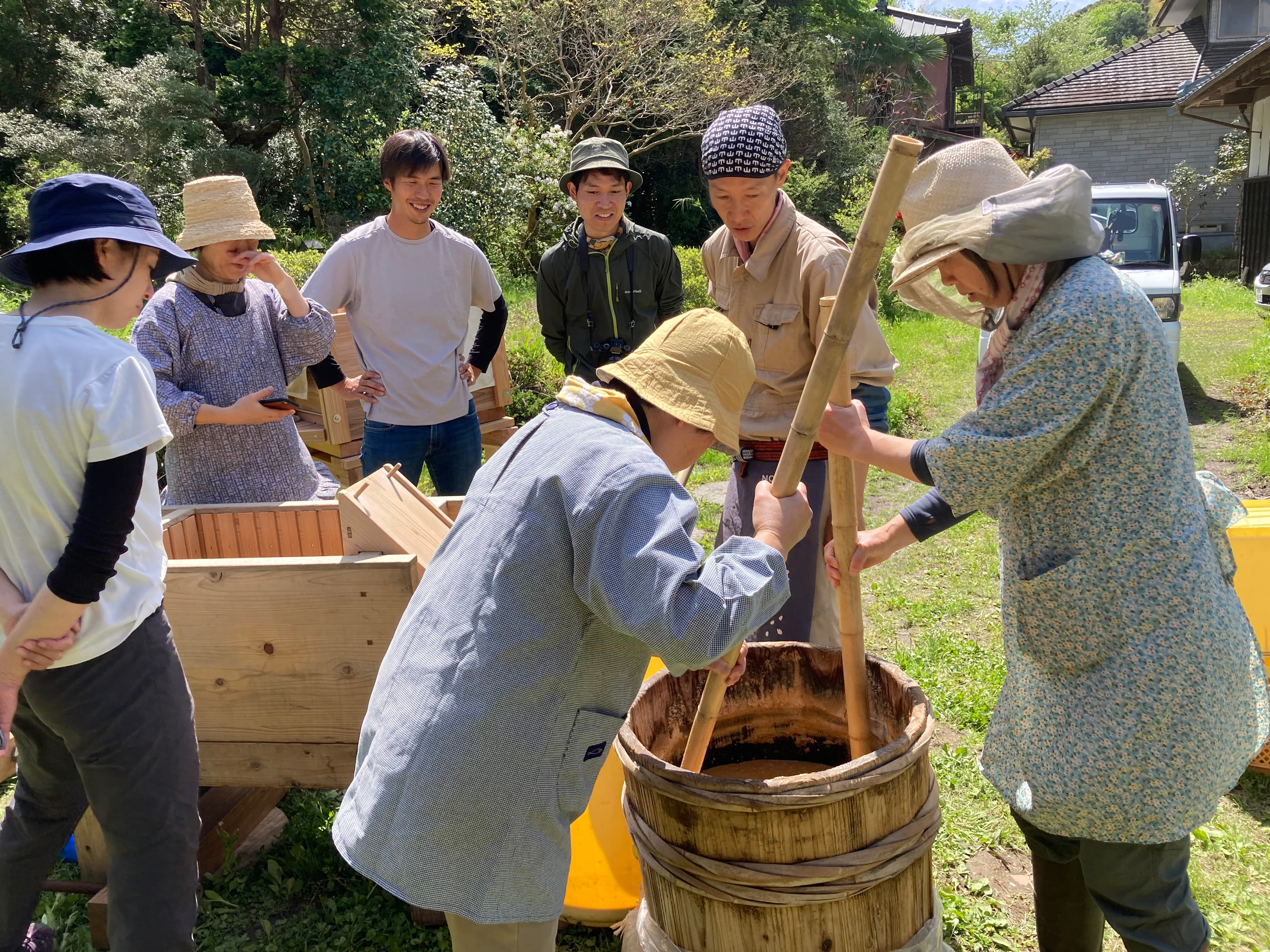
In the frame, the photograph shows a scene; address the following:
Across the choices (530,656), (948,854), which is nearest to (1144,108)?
(948,854)

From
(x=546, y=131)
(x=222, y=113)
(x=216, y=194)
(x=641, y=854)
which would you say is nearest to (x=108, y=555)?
(x=641, y=854)

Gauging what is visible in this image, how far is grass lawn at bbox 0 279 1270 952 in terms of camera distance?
9.02ft

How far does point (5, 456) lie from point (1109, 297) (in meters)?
2.09

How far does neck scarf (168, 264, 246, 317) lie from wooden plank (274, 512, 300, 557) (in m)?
0.69

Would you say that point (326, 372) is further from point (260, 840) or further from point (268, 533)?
point (260, 840)

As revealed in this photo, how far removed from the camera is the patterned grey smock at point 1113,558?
174cm

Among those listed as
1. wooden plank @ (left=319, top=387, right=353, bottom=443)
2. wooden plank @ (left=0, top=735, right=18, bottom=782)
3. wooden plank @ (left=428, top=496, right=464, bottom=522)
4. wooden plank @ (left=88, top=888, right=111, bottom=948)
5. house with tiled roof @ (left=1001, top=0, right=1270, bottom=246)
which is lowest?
wooden plank @ (left=88, top=888, right=111, bottom=948)

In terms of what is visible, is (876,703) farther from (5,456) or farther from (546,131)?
(546,131)

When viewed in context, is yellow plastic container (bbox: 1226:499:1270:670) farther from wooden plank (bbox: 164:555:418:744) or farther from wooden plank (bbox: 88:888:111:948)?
wooden plank (bbox: 88:888:111:948)

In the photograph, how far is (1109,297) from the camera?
1.72 meters

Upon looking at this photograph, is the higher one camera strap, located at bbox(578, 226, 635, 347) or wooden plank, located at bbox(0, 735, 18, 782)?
camera strap, located at bbox(578, 226, 635, 347)

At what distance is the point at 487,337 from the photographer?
445 centimetres

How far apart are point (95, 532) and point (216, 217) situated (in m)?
1.42

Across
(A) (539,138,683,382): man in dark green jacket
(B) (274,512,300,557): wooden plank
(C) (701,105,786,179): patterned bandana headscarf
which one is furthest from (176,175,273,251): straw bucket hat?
(A) (539,138,683,382): man in dark green jacket
